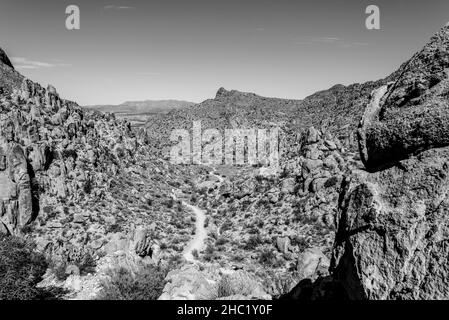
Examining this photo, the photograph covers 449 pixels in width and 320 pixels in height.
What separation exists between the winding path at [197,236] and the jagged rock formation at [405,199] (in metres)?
24.7

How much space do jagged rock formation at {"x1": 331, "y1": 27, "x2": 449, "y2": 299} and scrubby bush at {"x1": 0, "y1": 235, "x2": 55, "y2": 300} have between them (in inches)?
684

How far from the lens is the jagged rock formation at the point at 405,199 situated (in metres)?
5.89

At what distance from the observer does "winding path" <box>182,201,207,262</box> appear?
31541mm

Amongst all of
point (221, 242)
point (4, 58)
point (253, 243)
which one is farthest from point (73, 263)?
point (4, 58)

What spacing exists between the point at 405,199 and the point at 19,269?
23.1m

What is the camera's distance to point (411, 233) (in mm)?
6117

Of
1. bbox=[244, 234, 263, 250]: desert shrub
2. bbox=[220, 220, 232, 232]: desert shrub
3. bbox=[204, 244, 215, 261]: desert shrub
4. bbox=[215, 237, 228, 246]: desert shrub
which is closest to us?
bbox=[204, 244, 215, 261]: desert shrub

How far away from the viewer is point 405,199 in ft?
20.9

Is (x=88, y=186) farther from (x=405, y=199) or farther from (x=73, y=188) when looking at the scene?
(x=405, y=199)

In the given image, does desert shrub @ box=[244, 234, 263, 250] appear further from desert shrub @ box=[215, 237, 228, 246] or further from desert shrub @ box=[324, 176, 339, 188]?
desert shrub @ box=[324, 176, 339, 188]

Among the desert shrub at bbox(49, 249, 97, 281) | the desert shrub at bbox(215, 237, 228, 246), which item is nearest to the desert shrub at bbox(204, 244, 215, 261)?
the desert shrub at bbox(215, 237, 228, 246)
